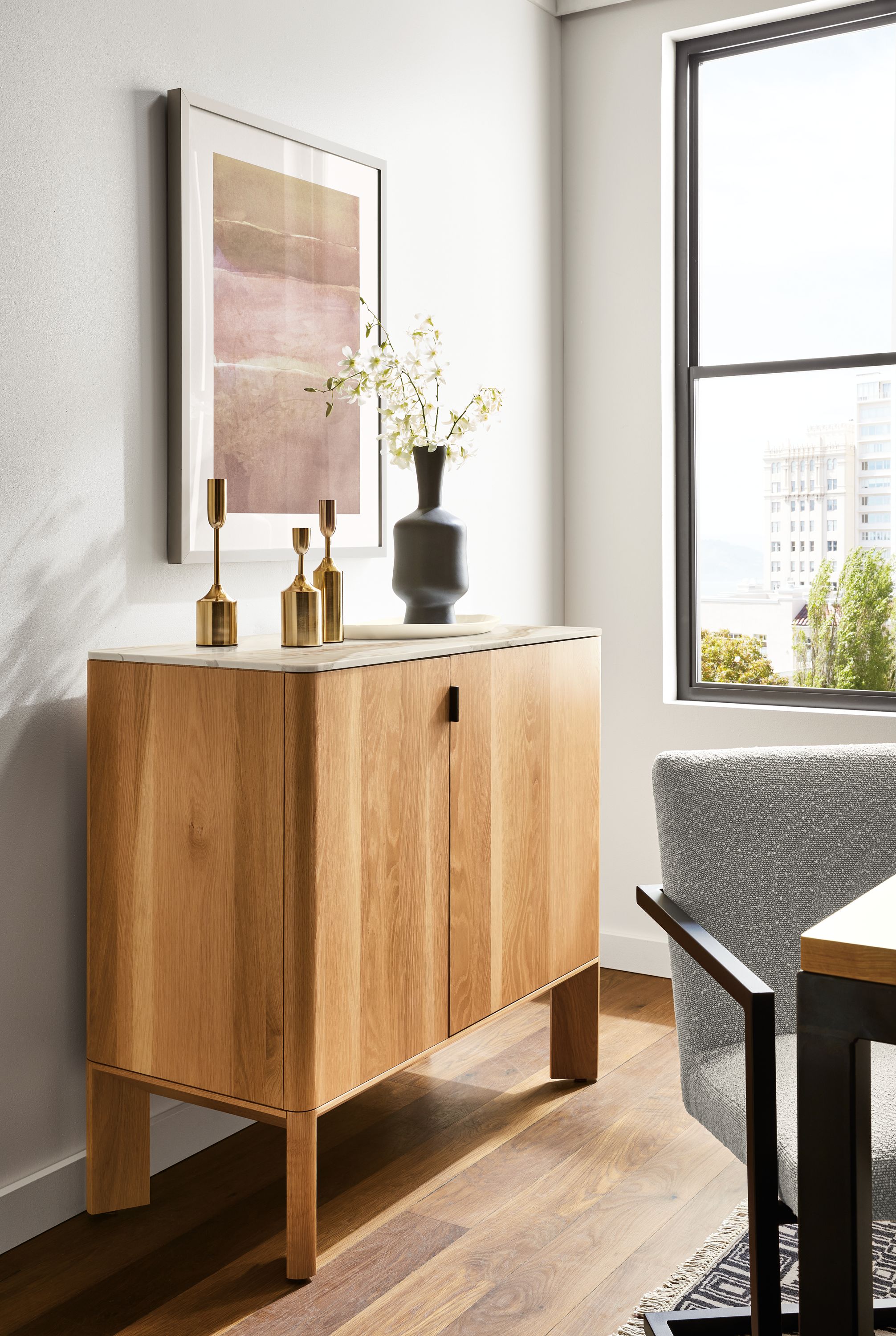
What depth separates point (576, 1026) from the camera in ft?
9.00

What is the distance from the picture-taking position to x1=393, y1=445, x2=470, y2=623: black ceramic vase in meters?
2.52

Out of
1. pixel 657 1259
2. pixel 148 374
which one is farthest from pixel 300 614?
pixel 657 1259

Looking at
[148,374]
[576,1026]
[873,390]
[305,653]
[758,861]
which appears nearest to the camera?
[758,861]

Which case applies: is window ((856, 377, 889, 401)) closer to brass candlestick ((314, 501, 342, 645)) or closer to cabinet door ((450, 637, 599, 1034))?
cabinet door ((450, 637, 599, 1034))

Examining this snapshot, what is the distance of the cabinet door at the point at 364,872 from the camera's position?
6.36 feet

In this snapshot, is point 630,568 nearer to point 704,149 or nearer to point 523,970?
point 704,149

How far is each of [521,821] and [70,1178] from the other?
104 cm

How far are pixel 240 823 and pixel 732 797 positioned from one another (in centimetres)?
77

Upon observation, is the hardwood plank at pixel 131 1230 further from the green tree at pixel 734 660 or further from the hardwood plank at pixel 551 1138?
the green tree at pixel 734 660

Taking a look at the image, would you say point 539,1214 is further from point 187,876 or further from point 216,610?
point 216,610

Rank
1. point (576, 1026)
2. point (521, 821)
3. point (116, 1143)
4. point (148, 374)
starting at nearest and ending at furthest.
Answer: point (116, 1143)
point (148, 374)
point (521, 821)
point (576, 1026)

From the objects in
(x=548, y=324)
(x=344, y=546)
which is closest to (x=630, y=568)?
(x=548, y=324)

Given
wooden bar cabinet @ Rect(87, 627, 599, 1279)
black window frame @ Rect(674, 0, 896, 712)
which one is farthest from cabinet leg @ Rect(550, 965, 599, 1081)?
black window frame @ Rect(674, 0, 896, 712)

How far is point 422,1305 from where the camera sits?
6.25 feet
